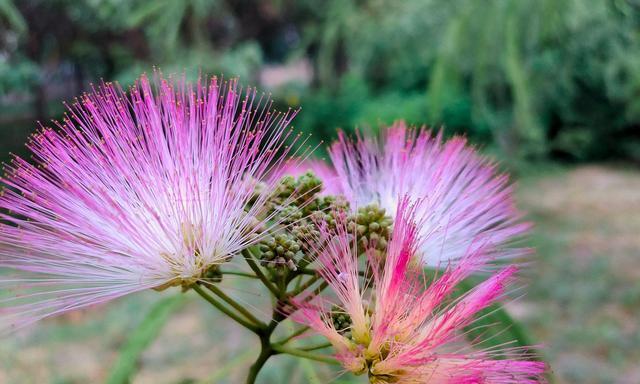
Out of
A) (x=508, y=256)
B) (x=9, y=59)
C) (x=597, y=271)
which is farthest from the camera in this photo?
(x=9, y=59)

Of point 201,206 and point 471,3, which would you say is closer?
point 201,206

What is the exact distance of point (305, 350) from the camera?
67 cm

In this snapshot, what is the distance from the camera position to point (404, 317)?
61cm

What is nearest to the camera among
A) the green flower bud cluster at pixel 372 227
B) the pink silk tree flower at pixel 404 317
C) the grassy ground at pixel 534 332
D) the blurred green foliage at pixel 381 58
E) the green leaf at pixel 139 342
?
the pink silk tree flower at pixel 404 317

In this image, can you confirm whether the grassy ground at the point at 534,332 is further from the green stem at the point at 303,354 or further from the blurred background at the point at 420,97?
the green stem at the point at 303,354

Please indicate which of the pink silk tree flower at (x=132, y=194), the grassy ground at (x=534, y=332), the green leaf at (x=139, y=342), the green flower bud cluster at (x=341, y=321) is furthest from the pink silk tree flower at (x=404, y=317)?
the grassy ground at (x=534, y=332)

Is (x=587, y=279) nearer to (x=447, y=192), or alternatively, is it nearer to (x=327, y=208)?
(x=447, y=192)

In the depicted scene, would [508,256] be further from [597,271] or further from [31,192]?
[597,271]

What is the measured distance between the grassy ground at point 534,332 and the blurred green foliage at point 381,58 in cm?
113

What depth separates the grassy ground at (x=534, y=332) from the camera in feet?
9.73

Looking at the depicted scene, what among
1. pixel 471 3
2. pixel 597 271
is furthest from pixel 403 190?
pixel 597 271

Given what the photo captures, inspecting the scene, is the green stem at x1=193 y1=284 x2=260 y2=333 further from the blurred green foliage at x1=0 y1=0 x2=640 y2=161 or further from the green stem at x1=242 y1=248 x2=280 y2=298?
the blurred green foliage at x1=0 y1=0 x2=640 y2=161

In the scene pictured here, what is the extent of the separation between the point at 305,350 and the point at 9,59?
16.1 ft

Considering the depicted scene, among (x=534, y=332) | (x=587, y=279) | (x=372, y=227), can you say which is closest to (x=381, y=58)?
(x=587, y=279)
